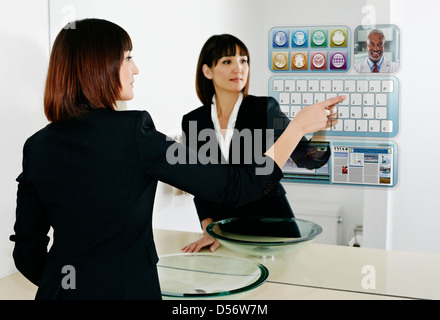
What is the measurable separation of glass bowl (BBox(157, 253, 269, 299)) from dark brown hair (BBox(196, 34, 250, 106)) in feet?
1.37

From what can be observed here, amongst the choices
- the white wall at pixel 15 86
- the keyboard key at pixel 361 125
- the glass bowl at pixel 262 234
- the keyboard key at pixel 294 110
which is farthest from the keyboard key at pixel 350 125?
the white wall at pixel 15 86

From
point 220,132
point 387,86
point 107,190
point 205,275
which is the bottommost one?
point 205,275

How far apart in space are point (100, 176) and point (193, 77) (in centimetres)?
49

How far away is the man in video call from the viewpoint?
113 cm

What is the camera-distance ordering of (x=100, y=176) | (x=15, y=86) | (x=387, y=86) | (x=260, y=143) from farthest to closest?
(x=15, y=86)
(x=260, y=143)
(x=387, y=86)
(x=100, y=176)

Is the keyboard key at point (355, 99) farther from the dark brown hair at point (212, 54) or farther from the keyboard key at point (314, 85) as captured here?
the dark brown hair at point (212, 54)

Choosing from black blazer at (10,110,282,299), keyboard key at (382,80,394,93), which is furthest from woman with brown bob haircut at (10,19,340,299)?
keyboard key at (382,80,394,93)

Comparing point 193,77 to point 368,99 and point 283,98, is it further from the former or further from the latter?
point 368,99

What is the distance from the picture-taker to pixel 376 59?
1.15 m

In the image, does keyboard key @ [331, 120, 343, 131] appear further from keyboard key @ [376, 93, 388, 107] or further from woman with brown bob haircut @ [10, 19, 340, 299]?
woman with brown bob haircut @ [10, 19, 340, 299]

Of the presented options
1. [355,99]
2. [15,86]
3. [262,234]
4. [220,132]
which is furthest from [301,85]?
[15,86]

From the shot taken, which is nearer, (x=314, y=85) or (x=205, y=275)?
(x=314, y=85)

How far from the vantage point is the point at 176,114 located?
4.47 feet

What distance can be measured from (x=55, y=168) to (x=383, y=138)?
711 mm
